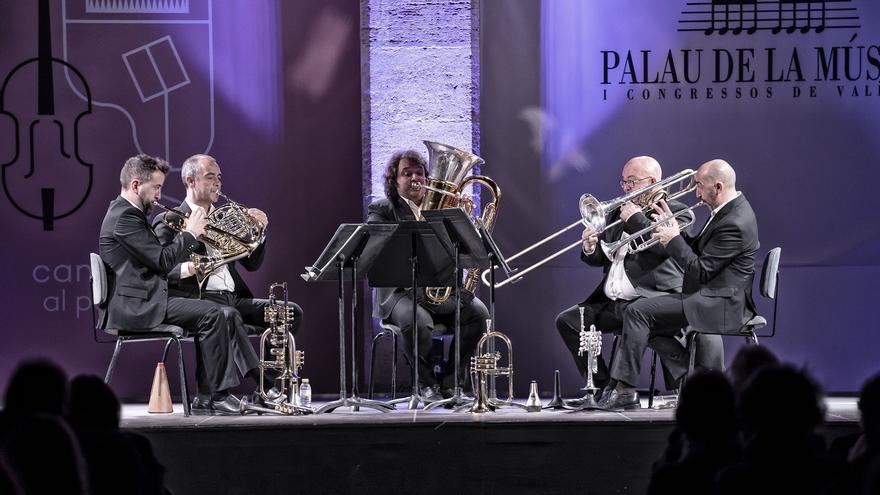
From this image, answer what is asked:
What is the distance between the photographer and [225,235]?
20.9 feet

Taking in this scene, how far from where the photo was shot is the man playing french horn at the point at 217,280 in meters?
6.17

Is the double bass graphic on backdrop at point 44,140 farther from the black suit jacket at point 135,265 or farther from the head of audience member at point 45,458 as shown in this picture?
the head of audience member at point 45,458

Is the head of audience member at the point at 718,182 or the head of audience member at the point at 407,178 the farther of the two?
the head of audience member at the point at 407,178

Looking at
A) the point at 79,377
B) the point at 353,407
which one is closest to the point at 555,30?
the point at 353,407

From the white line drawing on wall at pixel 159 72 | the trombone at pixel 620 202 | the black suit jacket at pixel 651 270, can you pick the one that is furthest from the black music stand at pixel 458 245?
the white line drawing on wall at pixel 159 72

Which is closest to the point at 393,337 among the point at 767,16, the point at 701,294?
the point at 701,294

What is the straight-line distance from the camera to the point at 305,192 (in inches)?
303

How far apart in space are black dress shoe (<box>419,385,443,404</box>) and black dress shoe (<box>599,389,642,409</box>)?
0.93 metres

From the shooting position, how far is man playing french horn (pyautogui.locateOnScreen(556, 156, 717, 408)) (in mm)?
6430

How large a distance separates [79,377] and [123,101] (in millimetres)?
5640

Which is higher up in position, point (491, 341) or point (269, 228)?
point (269, 228)

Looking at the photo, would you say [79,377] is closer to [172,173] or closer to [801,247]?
[172,173]

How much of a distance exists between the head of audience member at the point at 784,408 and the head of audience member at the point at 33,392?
1.29 meters

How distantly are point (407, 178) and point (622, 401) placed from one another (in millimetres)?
1796
